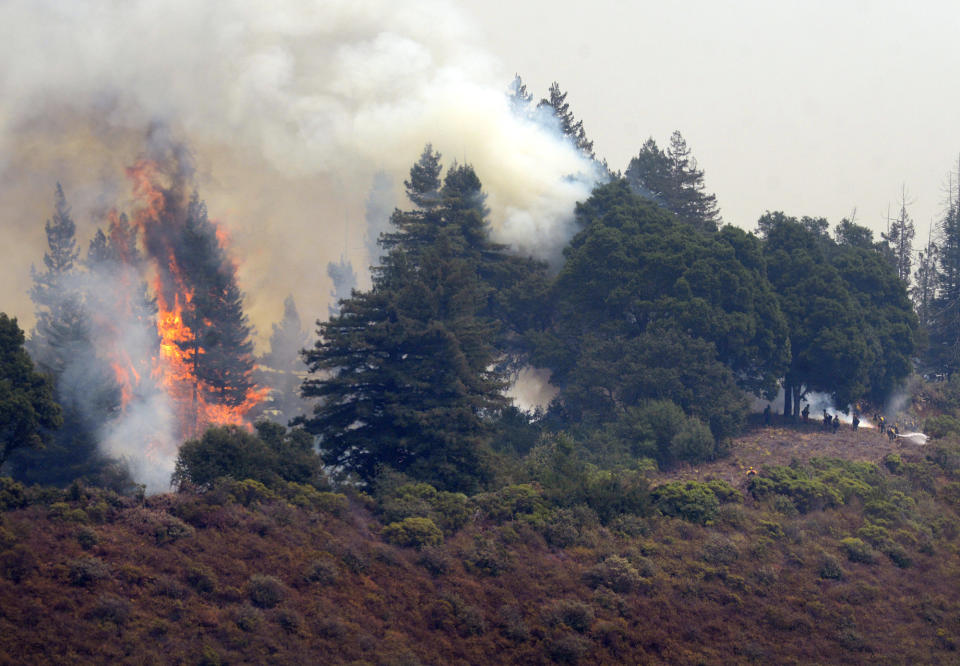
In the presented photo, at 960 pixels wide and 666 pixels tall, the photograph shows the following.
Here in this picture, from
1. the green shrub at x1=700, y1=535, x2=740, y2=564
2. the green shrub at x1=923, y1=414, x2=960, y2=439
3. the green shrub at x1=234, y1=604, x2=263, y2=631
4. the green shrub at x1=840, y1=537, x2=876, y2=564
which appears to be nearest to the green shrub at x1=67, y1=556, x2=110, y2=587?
the green shrub at x1=234, y1=604, x2=263, y2=631

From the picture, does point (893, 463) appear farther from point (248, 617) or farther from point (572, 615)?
point (248, 617)

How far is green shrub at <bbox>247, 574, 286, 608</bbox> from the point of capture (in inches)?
1052

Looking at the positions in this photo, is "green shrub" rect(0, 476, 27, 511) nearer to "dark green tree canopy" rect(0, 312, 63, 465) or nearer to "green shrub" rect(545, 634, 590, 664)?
"dark green tree canopy" rect(0, 312, 63, 465)

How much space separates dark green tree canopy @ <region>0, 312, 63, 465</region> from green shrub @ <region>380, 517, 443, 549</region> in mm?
12052

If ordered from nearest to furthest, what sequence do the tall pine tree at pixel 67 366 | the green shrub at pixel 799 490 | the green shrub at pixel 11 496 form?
the green shrub at pixel 11 496, the green shrub at pixel 799 490, the tall pine tree at pixel 67 366

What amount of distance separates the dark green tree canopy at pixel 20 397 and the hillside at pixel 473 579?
609 cm

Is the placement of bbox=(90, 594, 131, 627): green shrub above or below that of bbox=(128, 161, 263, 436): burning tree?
below

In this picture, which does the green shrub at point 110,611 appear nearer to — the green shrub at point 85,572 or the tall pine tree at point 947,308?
the green shrub at point 85,572

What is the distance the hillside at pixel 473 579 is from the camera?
976 inches

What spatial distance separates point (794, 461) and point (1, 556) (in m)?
35.9

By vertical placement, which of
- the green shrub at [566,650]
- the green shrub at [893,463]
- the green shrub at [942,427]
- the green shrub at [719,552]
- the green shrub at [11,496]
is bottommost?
the green shrub at [566,650]

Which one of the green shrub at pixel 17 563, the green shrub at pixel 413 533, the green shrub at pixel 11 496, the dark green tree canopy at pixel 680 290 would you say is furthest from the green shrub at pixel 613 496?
the green shrub at pixel 17 563

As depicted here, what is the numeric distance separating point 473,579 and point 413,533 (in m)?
2.66

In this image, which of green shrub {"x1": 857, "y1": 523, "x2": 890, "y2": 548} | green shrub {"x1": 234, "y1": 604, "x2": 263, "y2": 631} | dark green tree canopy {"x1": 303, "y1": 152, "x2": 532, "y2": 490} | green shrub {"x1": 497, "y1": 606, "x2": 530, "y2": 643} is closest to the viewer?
green shrub {"x1": 234, "y1": 604, "x2": 263, "y2": 631}
